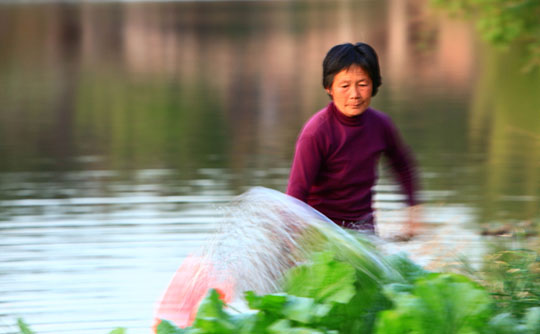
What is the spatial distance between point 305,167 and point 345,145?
7.4 inches

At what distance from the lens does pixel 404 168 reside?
4.10 metres

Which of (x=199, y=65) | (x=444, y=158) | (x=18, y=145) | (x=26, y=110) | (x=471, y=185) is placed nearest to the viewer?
(x=471, y=185)

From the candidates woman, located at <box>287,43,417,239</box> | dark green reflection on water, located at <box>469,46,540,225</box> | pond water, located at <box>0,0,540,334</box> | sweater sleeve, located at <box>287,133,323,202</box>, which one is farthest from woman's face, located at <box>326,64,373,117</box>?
dark green reflection on water, located at <box>469,46,540,225</box>

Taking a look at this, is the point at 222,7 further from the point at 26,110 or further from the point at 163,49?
the point at 26,110

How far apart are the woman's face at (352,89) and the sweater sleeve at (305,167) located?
174 millimetres

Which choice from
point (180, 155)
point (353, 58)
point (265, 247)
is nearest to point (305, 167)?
point (353, 58)

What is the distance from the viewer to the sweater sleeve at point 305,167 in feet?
12.4

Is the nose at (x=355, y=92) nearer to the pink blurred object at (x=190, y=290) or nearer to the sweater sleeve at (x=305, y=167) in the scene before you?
the sweater sleeve at (x=305, y=167)

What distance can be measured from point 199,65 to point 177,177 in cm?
1464

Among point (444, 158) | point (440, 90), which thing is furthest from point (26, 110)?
point (444, 158)

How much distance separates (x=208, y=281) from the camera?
10.9 ft

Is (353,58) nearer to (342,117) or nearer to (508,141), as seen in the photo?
(342,117)

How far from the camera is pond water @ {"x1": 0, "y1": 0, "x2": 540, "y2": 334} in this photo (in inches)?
245

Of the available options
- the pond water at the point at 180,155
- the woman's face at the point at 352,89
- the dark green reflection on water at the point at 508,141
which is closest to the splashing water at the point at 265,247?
the woman's face at the point at 352,89
